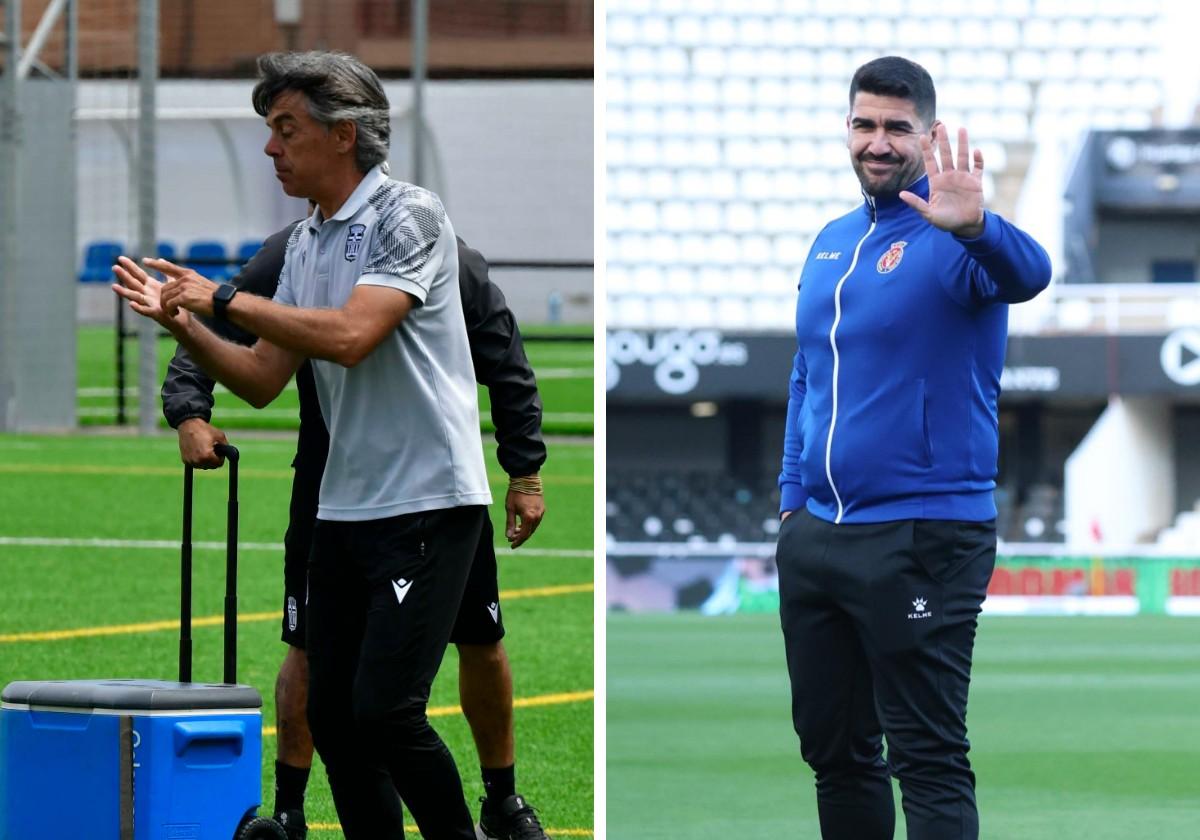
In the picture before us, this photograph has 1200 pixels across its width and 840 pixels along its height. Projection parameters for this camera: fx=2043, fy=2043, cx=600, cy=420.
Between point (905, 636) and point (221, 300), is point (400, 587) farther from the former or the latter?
point (905, 636)

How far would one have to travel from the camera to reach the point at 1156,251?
28156mm

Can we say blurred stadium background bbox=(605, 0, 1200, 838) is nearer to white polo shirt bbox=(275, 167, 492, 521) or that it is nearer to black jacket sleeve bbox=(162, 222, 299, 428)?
black jacket sleeve bbox=(162, 222, 299, 428)

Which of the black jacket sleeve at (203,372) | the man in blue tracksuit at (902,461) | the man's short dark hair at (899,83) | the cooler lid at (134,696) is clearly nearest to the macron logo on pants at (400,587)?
the cooler lid at (134,696)

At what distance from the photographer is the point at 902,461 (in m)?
3.65

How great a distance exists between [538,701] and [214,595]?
2.69 metres

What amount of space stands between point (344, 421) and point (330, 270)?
0.27 metres

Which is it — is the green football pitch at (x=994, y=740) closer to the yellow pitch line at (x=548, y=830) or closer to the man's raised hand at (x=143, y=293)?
the yellow pitch line at (x=548, y=830)

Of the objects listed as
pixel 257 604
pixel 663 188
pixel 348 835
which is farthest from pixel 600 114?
pixel 663 188

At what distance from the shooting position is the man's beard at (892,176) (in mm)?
3697

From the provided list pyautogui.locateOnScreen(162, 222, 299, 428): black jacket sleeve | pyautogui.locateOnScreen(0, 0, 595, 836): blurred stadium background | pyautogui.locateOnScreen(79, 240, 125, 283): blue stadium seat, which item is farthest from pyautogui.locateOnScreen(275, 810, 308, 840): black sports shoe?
pyautogui.locateOnScreen(79, 240, 125, 283): blue stadium seat

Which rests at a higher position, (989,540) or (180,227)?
(180,227)

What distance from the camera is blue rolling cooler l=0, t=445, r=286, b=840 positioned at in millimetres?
3738

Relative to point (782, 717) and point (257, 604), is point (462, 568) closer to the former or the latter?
point (257, 604)

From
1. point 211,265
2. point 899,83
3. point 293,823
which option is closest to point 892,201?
point 899,83
